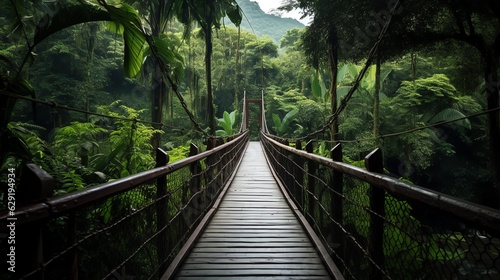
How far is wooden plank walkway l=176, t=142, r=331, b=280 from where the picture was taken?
1944 millimetres

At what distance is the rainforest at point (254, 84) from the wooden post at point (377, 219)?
0.52 m

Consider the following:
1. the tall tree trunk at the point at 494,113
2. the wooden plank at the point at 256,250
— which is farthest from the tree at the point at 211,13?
the wooden plank at the point at 256,250

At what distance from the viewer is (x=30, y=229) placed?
0.74 m

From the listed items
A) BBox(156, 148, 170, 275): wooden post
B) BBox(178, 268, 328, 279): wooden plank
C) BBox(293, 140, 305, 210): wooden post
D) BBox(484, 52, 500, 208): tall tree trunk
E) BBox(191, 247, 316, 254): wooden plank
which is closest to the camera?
BBox(156, 148, 170, 275): wooden post

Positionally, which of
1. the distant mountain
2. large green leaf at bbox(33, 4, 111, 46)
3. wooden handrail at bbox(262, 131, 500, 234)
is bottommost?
wooden handrail at bbox(262, 131, 500, 234)

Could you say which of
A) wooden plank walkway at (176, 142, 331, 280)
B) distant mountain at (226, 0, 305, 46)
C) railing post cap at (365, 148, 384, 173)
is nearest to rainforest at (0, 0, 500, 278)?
railing post cap at (365, 148, 384, 173)

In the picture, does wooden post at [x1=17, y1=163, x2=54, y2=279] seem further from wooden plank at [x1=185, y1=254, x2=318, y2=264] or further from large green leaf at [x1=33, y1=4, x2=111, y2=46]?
large green leaf at [x1=33, y1=4, x2=111, y2=46]

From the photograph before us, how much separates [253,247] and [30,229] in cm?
183

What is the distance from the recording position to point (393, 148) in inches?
459

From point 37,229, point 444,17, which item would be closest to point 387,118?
point 444,17

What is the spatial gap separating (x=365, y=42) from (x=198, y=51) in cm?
1708

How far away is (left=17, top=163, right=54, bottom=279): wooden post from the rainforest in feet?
1.25

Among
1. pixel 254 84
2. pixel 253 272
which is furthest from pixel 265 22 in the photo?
pixel 253 272

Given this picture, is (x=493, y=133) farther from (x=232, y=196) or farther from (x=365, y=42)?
(x=232, y=196)
